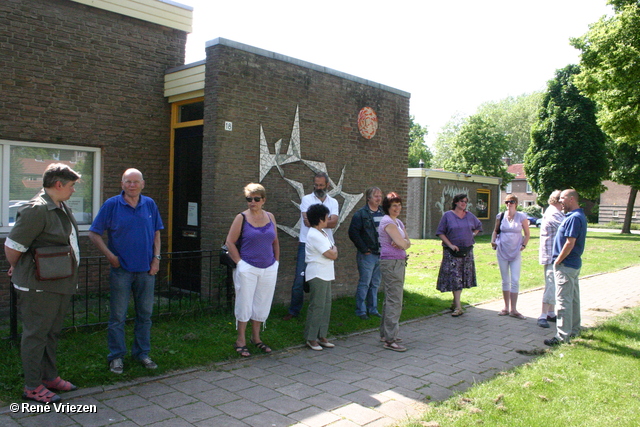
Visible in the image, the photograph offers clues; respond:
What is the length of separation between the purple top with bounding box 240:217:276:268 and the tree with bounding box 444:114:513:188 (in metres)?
39.8

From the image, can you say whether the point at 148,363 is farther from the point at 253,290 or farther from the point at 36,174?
the point at 36,174

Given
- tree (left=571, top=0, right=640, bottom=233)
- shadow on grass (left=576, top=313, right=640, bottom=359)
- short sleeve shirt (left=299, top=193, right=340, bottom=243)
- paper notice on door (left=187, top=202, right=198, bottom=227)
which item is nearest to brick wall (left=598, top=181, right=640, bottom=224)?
tree (left=571, top=0, right=640, bottom=233)

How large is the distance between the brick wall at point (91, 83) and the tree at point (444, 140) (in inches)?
2184

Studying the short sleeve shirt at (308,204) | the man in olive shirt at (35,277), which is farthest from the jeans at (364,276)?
the man in olive shirt at (35,277)

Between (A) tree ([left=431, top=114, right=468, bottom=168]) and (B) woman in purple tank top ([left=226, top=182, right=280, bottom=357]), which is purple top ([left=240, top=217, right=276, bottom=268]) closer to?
(B) woman in purple tank top ([left=226, top=182, right=280, bottom=357])

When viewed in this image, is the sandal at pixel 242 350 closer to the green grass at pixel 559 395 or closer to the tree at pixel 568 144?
the green grass at pixel 559 395

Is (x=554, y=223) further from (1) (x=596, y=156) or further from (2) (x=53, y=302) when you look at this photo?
(1) (x=596, y=156)

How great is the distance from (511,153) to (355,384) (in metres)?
70.3

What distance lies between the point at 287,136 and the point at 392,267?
10.1 ft

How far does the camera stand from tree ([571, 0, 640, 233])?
14.4 metres

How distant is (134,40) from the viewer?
8.19 metres

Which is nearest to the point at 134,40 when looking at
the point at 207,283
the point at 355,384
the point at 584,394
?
the point at 207,283

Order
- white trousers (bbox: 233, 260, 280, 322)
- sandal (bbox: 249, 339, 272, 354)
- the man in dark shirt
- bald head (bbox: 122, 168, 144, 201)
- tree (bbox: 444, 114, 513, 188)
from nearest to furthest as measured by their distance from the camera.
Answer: bald head (bbox: 122, 168, 144, 201) < white trousers (bbox: 233, 260, 280, 322) < sandal (bbox: 249, 339, 272, 354) < the man in dark shirt < tree (bbox: 444, 114, 513, 188)

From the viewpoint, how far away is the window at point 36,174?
7.14 metres
